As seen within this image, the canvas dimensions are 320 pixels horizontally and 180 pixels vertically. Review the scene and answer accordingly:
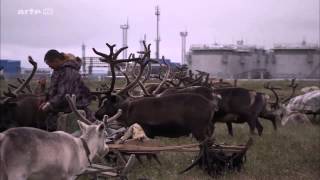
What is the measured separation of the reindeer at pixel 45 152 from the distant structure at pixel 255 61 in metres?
71.4

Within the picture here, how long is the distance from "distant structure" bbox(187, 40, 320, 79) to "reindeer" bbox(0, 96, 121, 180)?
234ft

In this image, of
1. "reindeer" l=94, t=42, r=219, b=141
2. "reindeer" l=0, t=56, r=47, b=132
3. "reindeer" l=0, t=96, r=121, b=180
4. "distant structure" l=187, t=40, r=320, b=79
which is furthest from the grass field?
"distant structure" l=187, t=40, r=320, b=79

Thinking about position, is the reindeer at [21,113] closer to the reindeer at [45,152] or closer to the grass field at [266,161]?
the grass field at [266,161]

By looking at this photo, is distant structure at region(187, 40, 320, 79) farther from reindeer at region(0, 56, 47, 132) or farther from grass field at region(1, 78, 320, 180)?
reindeer at region(0, 56, 47, 132)

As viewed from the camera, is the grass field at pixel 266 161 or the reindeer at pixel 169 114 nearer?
the grass field at pixel 266 161

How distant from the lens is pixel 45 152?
5598 mm

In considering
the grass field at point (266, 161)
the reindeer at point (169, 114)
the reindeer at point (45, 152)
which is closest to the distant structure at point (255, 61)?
the grass field at point (266, 161)

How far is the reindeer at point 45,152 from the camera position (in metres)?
5.31

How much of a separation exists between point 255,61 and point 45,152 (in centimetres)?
7867

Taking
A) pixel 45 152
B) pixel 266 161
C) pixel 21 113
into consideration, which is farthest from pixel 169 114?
pixel 45 152

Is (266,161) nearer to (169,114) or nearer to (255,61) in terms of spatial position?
(169,114)

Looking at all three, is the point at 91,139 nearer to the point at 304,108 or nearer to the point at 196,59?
the point at 304,108

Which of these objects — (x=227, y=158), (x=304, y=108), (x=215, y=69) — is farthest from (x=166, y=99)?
(x=215, y=69)

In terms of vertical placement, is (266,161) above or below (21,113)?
below
